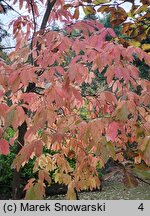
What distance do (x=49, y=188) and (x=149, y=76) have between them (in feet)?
11.5

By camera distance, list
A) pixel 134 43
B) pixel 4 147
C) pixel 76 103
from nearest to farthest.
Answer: pixel 4 147 < pixel 134 43 < pixel 76 103

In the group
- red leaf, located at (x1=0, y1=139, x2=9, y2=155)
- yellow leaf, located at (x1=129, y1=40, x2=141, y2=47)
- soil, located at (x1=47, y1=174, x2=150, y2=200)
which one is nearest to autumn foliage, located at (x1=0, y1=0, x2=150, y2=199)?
red leaf, located at (x1=0, y1=139, x2=9, y2=155)

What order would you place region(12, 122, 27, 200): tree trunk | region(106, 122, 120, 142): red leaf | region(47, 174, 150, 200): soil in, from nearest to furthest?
region(106, 122, 120, 142): red leaf → region(12, 122, 27, 200): tree trunk → region(47, 174, 150, 200): soil

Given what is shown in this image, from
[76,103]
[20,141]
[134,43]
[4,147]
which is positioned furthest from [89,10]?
[4,147]

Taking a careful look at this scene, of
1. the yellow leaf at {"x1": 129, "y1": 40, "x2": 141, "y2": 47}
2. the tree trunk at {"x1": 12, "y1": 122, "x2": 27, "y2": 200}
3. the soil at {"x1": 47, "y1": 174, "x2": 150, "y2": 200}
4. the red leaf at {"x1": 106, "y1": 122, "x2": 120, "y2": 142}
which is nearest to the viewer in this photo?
the red leaf at {"x1": 106, "y1": 122, "x2": 120, "y2": 142}

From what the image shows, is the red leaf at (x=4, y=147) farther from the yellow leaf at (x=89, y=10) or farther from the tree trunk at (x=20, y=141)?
the yellow leaf at (x=89, y=10)

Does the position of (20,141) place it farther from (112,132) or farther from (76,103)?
(112,132)

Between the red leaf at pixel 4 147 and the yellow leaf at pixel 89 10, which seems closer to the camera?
the red leaf at pixel 4 147

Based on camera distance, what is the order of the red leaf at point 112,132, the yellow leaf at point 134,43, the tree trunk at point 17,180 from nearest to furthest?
the red leaf at point 112,132 → the tree trunk at point 17,180 → the yellow leaf at point 134,43

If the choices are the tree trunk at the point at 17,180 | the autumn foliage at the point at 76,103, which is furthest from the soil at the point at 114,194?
the tree trunk at the point at 17,180

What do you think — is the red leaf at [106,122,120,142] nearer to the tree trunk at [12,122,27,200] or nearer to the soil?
the tree trunk at [12,122,27,200]

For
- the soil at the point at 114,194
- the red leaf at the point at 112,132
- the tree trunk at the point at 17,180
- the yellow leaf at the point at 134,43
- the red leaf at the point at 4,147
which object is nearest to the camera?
the red leaf at the point at 112,132

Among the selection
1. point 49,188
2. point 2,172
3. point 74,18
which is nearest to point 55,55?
A: point 74,18

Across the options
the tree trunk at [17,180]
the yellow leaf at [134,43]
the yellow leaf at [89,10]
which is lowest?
the tree trunk at [17,180]
